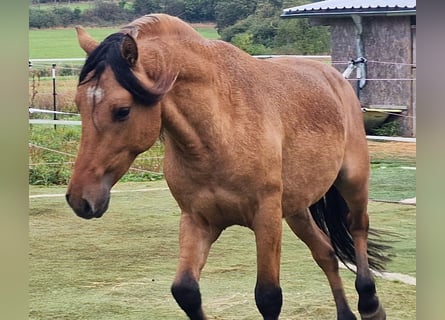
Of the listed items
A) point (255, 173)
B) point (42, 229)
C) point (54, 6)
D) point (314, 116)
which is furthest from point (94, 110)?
point (42, 229)

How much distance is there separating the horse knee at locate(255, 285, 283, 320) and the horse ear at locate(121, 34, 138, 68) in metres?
1.06

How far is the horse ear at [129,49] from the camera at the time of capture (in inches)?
108

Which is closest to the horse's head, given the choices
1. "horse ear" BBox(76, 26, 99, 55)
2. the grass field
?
"horse ear" BBox(76, 26, 99, 55)

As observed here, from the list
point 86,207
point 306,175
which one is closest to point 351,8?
point 306,175

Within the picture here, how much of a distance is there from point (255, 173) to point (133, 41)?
0.72m

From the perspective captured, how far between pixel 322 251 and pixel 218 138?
112 centimetres

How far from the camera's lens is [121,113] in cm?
279

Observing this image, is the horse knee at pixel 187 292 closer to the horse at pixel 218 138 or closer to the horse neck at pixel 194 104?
the horse at pixel 218 138

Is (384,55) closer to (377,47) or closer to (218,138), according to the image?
(377,47)

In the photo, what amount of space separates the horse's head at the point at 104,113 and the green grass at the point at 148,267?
4.94 ft

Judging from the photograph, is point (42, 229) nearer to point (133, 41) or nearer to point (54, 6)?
point (54, 6)

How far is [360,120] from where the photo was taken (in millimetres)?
4008

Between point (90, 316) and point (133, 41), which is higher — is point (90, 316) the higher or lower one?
the lower one

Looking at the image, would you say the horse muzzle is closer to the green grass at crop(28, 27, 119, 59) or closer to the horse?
the horse
